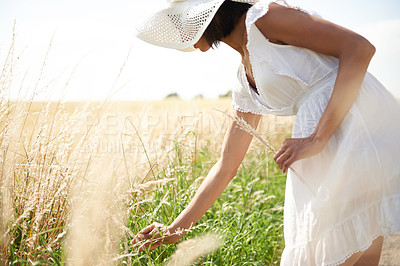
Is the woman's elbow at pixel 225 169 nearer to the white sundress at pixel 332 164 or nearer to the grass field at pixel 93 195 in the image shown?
the grass field at pixel 93 195

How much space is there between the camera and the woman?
1359 mm

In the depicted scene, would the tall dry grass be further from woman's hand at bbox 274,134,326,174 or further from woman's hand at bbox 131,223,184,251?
woman's hand at bbox 274,134,326,174

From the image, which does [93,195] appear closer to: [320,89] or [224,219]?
[320,89]

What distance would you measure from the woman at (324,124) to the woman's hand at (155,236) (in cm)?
57

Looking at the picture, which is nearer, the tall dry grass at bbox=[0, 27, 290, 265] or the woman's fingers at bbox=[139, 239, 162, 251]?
the tall dry grass at bbox=[0, 27, 290, 265]

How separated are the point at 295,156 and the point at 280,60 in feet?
1.27

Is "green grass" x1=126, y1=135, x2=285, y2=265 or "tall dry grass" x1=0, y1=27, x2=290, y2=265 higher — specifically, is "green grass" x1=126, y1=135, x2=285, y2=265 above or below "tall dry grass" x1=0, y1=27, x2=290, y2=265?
below

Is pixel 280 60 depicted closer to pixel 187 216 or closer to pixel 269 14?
pixel 269 14

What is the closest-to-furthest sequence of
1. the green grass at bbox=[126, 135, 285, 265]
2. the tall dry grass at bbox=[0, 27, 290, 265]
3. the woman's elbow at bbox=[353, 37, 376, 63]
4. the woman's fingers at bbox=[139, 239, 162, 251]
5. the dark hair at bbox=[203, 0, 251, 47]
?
the woman's elbow at bbox=[353, 37, 376, 63], the tall dry grass at bbox=[0, 27, 290, 265], the dark hair at bbox=[203, 0, 251, 47], the woman's fingers at bbox=[139, 239, 162, 251], the green grass at bbox=[126, 135, 285, 265]

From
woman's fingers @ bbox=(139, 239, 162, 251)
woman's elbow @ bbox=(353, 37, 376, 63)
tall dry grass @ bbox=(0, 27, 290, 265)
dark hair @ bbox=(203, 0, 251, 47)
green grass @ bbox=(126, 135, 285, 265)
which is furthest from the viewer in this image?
green grass @ bbox=(126, 135, 285, 265)

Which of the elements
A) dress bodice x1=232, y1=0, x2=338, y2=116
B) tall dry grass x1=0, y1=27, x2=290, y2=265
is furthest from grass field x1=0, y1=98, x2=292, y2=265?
dress bodice x1=232, y1=0, x2=338, y2=116

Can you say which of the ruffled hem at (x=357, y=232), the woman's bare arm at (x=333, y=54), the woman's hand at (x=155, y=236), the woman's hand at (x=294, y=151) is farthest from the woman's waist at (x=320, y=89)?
the woman's hand at (x=155, y=236)

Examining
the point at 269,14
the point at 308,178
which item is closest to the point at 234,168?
the point at 308,178

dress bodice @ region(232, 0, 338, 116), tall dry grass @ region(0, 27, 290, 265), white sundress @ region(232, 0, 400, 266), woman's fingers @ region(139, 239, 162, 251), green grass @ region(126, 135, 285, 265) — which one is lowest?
green grass @ region(126, 135, 285, 265)
